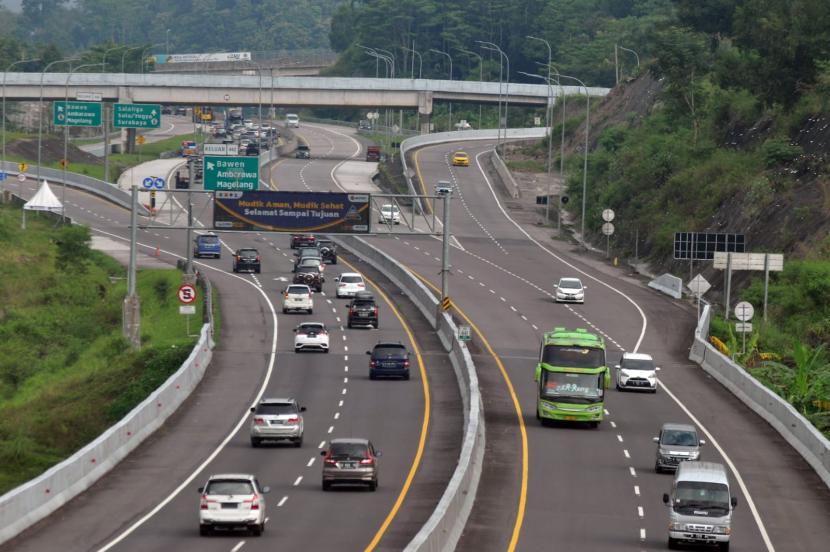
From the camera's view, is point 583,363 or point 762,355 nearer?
point 583,363

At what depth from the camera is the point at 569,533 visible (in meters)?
35.9

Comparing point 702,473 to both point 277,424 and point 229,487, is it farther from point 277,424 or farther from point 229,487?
point 277,424

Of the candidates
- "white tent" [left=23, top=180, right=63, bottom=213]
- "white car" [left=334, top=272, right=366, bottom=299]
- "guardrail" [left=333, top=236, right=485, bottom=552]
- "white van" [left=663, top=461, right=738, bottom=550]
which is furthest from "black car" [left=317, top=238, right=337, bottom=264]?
"white van" [left=663, top=461, right=738, bottom=550]

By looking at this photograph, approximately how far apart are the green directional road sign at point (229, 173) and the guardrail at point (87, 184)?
1807 inches

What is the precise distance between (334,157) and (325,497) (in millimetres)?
138563

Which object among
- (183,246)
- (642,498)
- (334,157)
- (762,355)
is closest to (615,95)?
(334,157)

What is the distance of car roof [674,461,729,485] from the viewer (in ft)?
115

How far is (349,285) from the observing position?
90.5 m

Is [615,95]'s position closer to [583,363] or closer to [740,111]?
[740,111]

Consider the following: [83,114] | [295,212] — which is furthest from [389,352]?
[83,114]

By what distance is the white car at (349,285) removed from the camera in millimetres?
90125

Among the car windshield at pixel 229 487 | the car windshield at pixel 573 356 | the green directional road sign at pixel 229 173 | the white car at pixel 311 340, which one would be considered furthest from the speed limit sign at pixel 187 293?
the car windshield at pixel 229 487

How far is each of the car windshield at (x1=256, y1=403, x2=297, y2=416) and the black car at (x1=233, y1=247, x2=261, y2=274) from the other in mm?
52279

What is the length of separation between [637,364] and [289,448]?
18.9m
